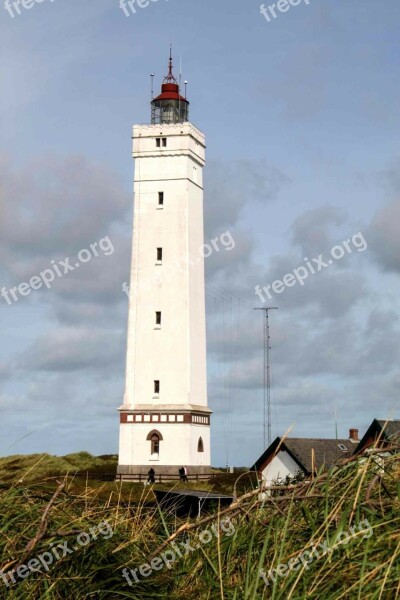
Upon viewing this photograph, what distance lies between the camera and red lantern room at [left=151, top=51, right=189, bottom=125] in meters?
55.4

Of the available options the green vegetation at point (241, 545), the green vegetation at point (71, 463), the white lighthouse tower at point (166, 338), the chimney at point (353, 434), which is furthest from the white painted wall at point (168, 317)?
the green vegetation at point (241, 545)

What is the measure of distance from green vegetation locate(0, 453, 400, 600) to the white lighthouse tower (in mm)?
42545

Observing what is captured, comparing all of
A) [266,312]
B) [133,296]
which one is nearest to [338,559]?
[266,312]

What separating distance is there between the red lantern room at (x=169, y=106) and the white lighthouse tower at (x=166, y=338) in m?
3.60

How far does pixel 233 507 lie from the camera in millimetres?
6637

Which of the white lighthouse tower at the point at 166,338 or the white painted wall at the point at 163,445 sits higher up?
the white lighthouse tower at the point at 166,338

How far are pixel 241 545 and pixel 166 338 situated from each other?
4369cm

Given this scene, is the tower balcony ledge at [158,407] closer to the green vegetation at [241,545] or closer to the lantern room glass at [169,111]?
the lantern room glass at [169,111]

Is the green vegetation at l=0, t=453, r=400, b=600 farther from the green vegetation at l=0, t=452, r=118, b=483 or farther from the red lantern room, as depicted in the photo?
the red lantern room

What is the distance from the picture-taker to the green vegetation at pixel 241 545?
568cm

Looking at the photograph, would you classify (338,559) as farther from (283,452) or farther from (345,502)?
(283,452)

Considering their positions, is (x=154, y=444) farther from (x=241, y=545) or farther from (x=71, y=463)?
(x=241, y=545)

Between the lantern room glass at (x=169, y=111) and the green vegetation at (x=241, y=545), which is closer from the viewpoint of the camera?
the green vegetation at (x=241, y=545)

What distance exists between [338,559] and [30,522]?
7.95ft
